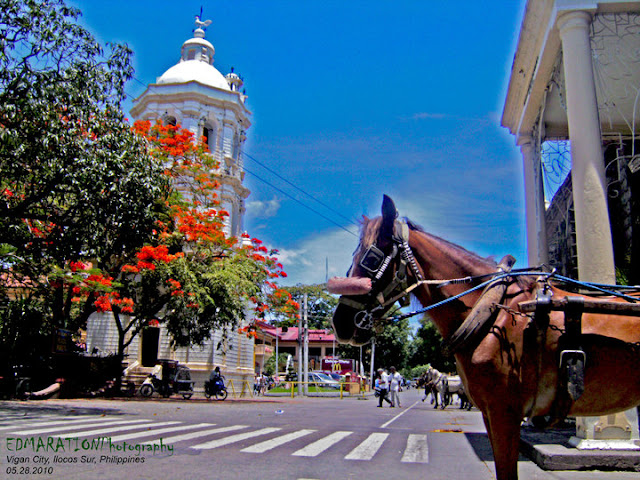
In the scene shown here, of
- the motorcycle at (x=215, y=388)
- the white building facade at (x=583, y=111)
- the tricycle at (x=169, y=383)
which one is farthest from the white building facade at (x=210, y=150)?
the white building facade at (x=583, y=111)

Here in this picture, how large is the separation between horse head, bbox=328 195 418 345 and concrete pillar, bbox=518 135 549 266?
294 inches

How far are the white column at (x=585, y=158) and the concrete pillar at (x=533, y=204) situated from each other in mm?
3224

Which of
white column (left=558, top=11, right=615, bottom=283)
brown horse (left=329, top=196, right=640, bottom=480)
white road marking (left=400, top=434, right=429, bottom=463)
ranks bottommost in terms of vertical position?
white road marking (left=400, top=434, right=429, bottom=463)

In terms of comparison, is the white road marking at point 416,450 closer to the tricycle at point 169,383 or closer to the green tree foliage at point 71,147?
the green tree foliage at point 71,147

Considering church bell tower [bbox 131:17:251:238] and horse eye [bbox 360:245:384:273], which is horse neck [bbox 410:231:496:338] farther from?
church bell tower [bbox 131:17:251:238]

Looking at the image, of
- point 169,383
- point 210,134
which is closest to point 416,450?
point 169,383

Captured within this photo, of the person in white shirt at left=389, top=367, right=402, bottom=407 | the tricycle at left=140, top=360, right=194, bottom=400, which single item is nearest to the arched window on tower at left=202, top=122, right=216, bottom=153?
the tricycle at left=140, top=360, right=194, bottom=400

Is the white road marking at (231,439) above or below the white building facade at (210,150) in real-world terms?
below

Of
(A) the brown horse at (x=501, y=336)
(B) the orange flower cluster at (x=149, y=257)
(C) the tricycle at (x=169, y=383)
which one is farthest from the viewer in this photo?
(C) the tricycle at (x=169, y=383)

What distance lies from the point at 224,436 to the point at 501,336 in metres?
7.04

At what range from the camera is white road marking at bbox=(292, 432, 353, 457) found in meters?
7.42

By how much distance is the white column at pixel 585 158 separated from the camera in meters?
6.69

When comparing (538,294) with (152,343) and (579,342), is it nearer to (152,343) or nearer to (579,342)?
(579,342)

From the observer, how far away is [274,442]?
8461 mm
